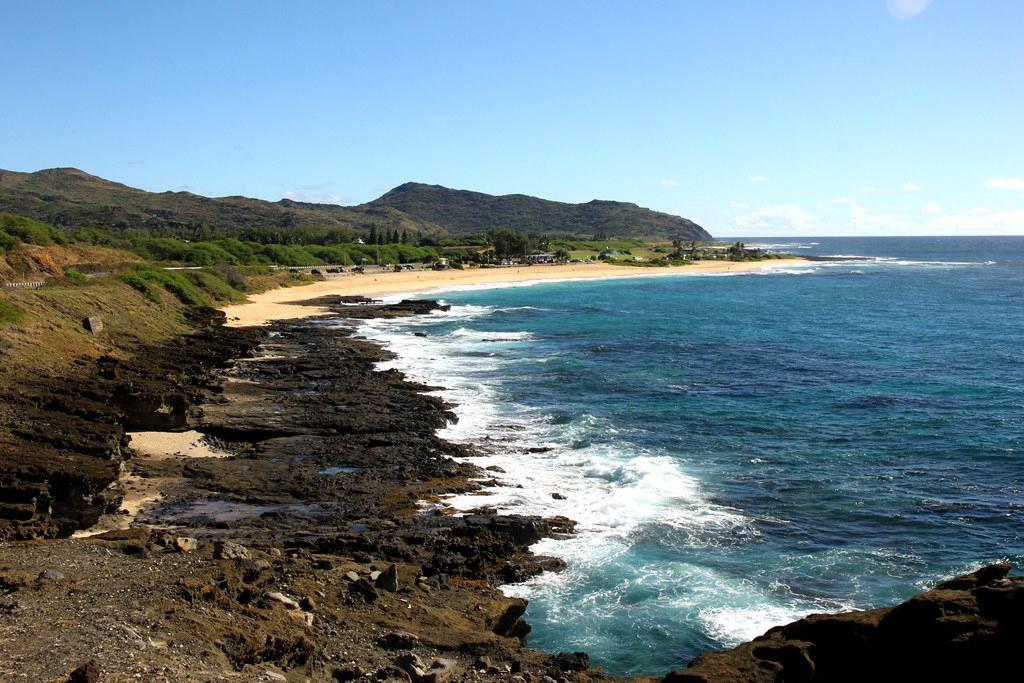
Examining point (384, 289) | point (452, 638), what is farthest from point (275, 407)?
point (384, 289)

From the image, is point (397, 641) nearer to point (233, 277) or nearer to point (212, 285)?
point (212, 285)

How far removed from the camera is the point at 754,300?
267 feet

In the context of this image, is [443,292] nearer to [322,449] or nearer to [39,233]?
[39,233]

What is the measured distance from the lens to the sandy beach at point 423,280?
62531mm

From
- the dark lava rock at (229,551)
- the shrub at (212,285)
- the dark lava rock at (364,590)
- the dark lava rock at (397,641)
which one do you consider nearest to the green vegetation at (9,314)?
the dark lava rock at (229,551)

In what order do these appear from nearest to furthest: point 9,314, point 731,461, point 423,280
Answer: point 731,461 → point 9,314 → point 423,280

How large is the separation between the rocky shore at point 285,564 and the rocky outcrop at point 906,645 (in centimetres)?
3

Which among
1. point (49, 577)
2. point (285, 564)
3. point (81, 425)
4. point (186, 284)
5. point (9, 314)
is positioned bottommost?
point (285, 564)

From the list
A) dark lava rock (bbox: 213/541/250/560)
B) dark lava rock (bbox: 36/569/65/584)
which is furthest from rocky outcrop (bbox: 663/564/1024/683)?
dark lava rock (bbox: 36/569/65/584)

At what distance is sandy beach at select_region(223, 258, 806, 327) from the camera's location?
205ft

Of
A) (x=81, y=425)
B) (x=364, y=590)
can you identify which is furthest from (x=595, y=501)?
(x=81, y=425)

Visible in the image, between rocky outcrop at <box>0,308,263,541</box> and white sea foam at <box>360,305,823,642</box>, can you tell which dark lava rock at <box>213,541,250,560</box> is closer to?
rocky outcrop at <box>0,308,263,541</box>

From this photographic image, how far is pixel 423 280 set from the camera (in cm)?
9962

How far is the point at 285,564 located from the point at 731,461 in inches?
575
